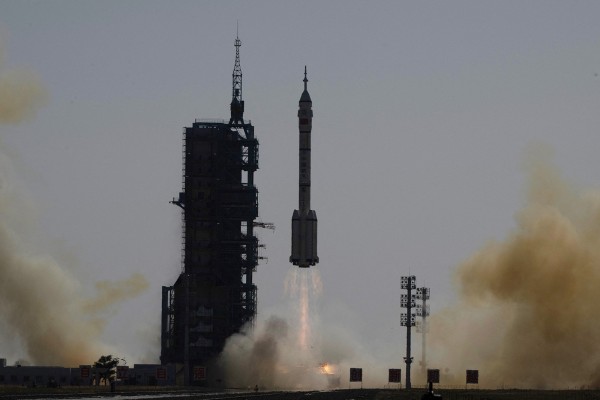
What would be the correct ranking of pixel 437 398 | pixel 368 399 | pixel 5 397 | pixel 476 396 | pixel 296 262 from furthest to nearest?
pixel 296 262, pixel 476 396, pixel 368 399, pixel 5 397, pixel 437 398

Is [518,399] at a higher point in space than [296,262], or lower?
lower

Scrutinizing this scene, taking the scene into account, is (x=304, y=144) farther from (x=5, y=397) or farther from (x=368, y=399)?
(x=5, y=397)

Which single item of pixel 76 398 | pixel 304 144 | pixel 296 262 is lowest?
pixel 76 398

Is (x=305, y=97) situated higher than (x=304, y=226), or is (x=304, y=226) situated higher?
(x=305, y=97)

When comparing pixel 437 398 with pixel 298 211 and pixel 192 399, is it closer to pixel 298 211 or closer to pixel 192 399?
pixel 192 399

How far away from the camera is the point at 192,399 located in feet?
496

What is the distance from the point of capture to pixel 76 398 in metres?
151

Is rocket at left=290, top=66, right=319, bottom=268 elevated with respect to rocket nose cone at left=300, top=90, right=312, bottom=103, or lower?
lower

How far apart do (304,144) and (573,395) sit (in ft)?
155

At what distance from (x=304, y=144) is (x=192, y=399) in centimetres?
5541

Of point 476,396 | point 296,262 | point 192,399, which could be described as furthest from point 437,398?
point 296,262

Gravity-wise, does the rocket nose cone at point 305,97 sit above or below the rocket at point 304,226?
above

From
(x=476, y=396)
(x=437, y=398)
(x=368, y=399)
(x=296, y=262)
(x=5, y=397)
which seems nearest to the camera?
(x=437, y=398)

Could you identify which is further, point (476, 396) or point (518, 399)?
point (476, 396)
